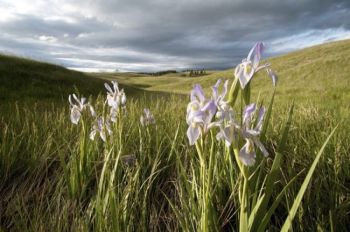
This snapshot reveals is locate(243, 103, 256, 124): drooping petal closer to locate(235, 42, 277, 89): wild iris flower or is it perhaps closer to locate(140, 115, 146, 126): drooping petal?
locate(235, 42, 277, 89): wild iris flower

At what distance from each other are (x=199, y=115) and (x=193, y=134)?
7 centimetres

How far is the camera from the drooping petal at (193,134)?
1.04 m

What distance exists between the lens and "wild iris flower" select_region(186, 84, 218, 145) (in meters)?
1.02

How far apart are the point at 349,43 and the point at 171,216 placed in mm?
31715

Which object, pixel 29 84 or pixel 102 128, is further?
pixel 29 84

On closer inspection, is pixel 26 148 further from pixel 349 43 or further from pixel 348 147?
pixel 349 43

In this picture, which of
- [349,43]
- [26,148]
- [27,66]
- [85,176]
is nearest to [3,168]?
[26,148]

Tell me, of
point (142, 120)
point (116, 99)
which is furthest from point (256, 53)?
point (142, 120)

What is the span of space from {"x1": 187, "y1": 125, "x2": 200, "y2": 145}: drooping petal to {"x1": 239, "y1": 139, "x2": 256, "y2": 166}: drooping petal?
0.15 m

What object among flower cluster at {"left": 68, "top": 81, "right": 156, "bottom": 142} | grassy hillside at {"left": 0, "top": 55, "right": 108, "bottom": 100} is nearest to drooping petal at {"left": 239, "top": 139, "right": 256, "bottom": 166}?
flower cluster at {"left": 68, "top": 81, "right": 156, "bottom": 142}

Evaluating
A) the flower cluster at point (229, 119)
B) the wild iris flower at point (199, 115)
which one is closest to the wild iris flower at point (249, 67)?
the flower cluster at point (229, 119)

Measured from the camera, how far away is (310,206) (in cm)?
178

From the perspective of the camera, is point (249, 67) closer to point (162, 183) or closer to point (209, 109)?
point (209, 109)

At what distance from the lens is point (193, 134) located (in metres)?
1.05
